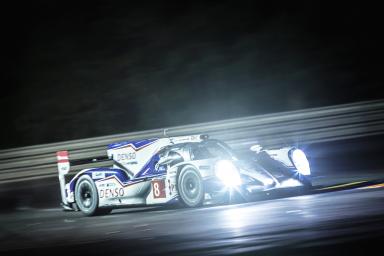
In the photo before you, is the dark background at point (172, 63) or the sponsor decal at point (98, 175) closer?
the sponsor decal at point (98, 175)

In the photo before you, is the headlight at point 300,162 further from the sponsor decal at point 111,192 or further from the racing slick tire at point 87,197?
the racing slick tire at point 87,197

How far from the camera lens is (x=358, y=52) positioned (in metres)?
23.6

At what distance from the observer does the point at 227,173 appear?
11188 mm

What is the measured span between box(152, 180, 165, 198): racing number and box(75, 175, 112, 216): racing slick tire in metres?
1.26

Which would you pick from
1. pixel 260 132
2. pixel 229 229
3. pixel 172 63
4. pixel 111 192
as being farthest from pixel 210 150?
pixel 172 63

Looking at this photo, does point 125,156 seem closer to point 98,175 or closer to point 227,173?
point 98,175

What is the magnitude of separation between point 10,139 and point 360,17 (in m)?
12.1

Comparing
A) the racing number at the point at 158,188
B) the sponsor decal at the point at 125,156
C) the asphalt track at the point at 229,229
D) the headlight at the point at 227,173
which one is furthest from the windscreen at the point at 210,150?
the sponsor decal at the point at 125,156

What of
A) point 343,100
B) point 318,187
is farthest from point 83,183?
point 343,100

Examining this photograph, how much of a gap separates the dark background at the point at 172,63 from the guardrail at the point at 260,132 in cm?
437

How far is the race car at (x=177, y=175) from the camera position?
11.3 m

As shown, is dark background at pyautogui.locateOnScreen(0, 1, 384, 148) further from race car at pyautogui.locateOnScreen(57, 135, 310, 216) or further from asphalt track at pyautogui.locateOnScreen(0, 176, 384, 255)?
asphalt track at pyautogui.locateOnScreen(0, 176, 384, 255)

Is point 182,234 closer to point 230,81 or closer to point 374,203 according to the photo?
point 374,203

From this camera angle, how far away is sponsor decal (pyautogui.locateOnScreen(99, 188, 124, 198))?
40.8 ft
